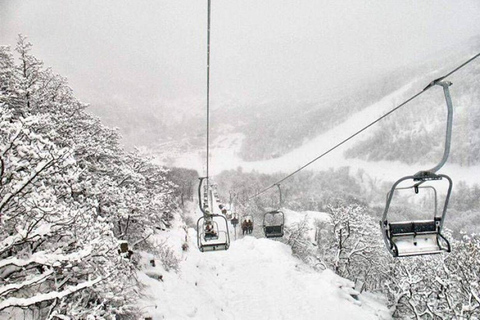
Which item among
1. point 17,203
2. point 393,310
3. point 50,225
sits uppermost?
point 17,203

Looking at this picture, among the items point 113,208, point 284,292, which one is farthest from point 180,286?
point 284,292

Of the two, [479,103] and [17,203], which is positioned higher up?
[479,103]

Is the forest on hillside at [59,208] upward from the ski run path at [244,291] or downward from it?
upward

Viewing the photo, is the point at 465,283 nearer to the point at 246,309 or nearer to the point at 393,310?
the point at 393,310

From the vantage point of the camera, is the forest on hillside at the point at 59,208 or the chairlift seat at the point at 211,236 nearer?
the forest on hillside at the point at 59,208

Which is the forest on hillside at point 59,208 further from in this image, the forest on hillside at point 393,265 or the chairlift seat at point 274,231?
the forest on hillside at point 393,265

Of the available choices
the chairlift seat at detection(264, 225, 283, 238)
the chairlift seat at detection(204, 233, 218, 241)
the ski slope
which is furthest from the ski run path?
the chairlift seat at detection(264, 225, 283, 238)

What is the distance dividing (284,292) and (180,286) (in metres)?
8.79

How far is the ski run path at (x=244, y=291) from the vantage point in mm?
15719

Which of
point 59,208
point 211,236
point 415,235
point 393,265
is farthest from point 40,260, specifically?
point 393,265

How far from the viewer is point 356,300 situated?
21.6m

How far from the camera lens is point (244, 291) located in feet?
71.5

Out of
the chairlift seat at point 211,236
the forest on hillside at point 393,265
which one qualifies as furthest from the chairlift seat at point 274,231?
the forest on hillside at point 393,265

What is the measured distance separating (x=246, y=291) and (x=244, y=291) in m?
0.16
